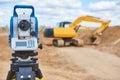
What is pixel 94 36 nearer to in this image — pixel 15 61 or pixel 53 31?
pixel 53 31

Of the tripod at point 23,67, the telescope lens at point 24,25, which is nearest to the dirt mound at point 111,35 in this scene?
the tripod at point 23,67

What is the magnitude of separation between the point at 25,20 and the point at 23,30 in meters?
0.18

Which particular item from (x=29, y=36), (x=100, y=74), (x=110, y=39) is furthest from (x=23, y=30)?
(x=110, y=39)

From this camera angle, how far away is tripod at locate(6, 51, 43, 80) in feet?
20.3

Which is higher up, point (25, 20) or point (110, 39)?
point (25, 20)

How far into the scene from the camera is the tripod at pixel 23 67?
20.3 feet

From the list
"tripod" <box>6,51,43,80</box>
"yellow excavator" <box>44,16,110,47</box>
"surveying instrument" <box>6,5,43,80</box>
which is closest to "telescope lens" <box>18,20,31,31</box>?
"surveying instrument" <box>6,5,43,80</box>

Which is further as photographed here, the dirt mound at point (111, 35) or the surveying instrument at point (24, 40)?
the dirt mound at point (111, 35)

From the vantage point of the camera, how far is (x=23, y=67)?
6.30m

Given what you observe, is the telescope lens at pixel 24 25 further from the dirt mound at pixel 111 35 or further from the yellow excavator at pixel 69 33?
the dirt mound at pixel 111 35

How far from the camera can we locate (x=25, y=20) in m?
6.30

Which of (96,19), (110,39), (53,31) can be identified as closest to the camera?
(53,31)

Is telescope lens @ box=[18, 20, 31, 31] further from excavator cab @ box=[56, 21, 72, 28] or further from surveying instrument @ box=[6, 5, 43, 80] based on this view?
excavator cab @ box=[56, 21, 72, 28]

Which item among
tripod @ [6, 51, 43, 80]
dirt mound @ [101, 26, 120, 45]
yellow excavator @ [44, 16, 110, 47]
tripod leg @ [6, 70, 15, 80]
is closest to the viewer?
tripod @ [6, 51, 43, 80]
